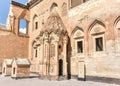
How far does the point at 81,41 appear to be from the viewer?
52.5ft

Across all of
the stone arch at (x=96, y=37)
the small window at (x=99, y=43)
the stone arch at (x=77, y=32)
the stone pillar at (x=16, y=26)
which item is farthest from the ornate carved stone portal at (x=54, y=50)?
the stone pillar at (x=16, y=26)

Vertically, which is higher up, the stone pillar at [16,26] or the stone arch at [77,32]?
the stone pillar at [16,26]

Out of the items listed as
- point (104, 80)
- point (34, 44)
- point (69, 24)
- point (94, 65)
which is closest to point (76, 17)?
point (69, 24)

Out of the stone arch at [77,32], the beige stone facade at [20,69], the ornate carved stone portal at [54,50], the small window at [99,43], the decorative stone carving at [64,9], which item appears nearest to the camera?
the small window at [99,43]

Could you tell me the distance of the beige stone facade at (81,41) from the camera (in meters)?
12.9

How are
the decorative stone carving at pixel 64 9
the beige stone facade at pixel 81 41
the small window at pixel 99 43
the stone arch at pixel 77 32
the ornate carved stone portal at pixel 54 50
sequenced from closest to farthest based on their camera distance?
the beige stone facade at pixel 81 41 < the small window at pixel 99 43 < the ornate carved stone portal at pixel 54 50 < the stone arch at pixel 77 32 < the decorative stone carving at pixel 64 9

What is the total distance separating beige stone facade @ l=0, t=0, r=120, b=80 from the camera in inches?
506

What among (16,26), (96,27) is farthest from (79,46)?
(16,26)

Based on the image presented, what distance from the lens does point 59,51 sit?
15.7 metres

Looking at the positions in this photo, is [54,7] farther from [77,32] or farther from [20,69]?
[20,69]

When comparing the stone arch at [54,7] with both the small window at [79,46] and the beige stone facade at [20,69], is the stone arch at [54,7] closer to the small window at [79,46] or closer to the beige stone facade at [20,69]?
the small window at [79,46]

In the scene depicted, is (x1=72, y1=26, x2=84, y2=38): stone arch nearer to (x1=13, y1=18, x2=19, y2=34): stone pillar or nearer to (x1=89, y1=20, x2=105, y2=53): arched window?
(x1=89, y1=20, x2=105, y2=53): arched window

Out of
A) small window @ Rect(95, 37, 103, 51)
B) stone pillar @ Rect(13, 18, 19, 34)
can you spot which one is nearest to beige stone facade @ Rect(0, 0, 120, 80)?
small window @ Rect(95, 37, 103, 51)

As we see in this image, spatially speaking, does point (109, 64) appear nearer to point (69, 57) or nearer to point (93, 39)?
point (93, 39)
